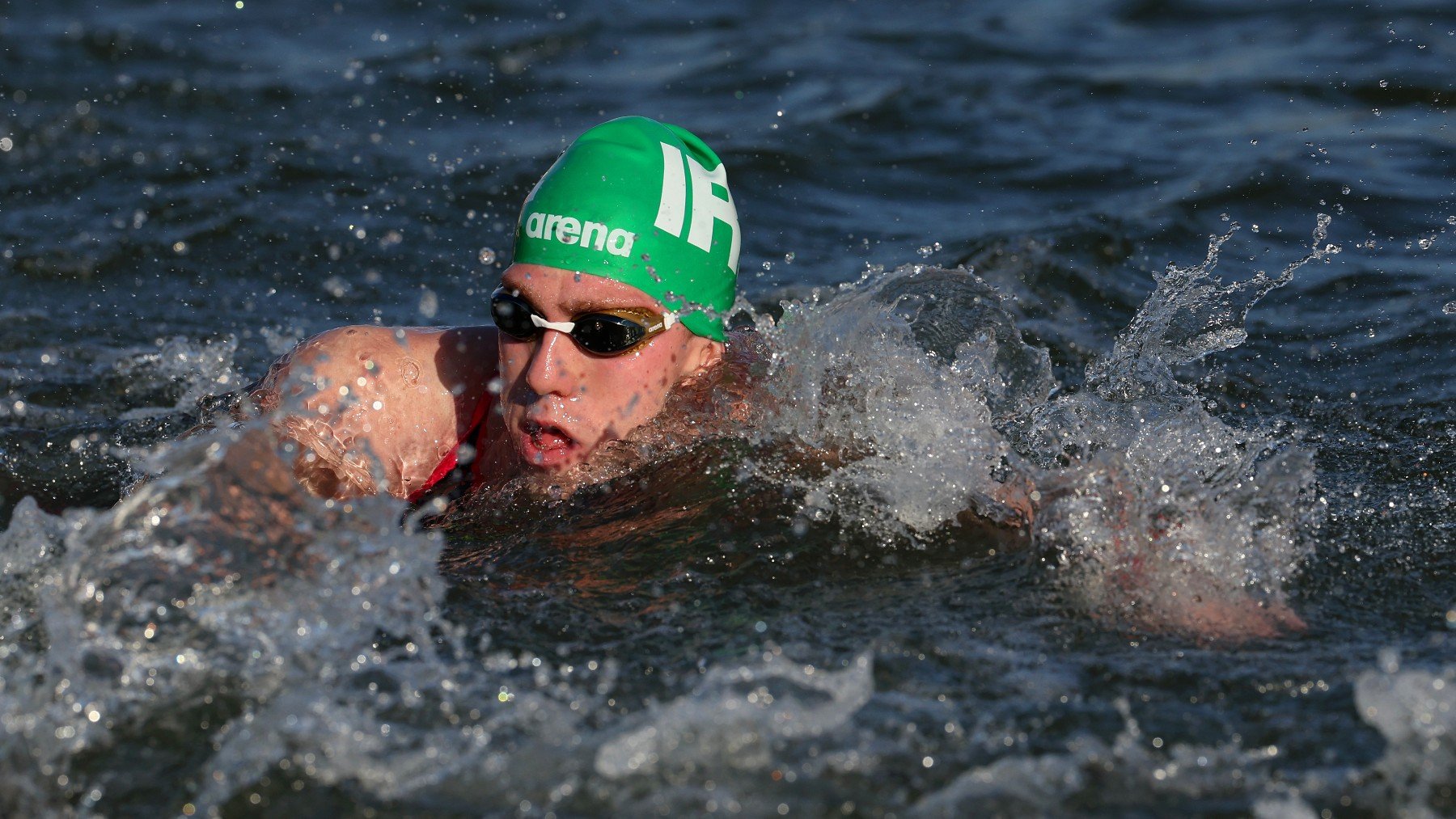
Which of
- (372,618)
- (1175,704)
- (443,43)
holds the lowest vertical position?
(443,43)

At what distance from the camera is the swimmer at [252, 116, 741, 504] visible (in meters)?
4.52

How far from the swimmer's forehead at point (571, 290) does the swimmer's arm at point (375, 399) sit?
2.09ft

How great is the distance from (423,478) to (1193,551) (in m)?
2.64

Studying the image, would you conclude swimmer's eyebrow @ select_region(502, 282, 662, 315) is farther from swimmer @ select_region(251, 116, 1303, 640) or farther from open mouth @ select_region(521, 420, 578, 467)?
open mouth @ select_region(521, 420, 578, 467)

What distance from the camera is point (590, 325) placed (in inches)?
177

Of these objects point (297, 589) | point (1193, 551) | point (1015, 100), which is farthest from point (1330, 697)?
point (1015, 100)

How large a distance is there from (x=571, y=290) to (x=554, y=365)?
26cm

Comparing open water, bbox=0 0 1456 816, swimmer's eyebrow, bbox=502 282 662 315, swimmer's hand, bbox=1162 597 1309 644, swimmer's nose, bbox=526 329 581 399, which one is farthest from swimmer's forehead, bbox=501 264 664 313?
swimmer's hand, bbox=1162 597 1309 644

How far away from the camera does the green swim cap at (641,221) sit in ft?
15.1

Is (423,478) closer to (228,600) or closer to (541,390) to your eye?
(541,390)

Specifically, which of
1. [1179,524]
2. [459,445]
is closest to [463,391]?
[459,445]

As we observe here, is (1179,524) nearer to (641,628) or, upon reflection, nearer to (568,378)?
(641,628)

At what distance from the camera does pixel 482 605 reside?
13.1ft

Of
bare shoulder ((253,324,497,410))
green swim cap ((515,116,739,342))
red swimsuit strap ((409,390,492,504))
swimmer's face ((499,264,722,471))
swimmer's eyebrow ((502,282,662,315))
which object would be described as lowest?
red swimsuit strap ((409,390,492,504))
